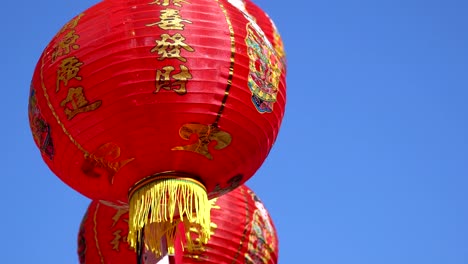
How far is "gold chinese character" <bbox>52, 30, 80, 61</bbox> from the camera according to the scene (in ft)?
18.9

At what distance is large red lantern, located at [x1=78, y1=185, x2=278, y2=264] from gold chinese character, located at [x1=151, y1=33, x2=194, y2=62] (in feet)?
5.10

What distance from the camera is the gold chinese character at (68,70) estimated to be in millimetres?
5672

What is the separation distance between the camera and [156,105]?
5.52 metres

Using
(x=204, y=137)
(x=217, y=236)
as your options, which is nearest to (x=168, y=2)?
(x=204, y=137)

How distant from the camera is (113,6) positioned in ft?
19.3

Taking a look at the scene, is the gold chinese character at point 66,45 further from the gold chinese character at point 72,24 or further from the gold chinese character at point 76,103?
the gold chinese character at point 76,103

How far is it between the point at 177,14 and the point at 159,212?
3.08 ft

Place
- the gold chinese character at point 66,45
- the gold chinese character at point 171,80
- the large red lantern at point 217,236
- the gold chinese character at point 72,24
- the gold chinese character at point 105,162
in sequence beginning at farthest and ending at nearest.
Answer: the large red lantern at point 217,236 < the gold chinese character at point 72,24 < the gold chinese character at point 66,45 < the gold chinese character at point 105,162 < the gold chinese character at point 171,80

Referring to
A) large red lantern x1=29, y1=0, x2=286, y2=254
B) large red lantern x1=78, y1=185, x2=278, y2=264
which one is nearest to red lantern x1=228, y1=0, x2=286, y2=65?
large red lantern x1=29, y1=0, x2=286, y2=254

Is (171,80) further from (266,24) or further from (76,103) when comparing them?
(266,24)

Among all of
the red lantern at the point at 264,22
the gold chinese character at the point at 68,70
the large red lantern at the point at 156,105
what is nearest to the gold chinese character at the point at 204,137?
the large red lantern at the point at 156,105

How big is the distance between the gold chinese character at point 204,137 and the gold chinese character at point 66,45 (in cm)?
67

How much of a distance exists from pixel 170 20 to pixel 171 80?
13.5 inches

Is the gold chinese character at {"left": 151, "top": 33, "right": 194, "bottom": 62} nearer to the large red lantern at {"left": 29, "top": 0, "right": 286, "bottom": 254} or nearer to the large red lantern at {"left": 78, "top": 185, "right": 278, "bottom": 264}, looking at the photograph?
the large red lantern at {"left": 29, "top": 0, "right": 286, "bottom": 254}
